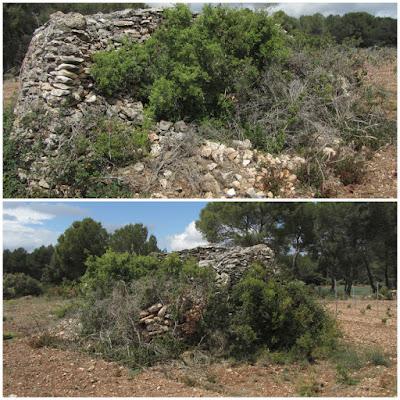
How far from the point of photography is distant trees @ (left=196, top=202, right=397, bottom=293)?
14453 millimetres

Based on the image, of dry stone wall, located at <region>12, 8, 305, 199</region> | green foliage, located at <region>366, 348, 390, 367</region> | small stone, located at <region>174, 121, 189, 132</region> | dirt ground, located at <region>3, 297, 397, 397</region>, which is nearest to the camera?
dirt ground, located at <region>3, 297, 397, 397</region>

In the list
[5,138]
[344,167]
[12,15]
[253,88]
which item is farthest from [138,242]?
[12,15]

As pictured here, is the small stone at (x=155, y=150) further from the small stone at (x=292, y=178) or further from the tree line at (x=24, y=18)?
the tree line at (x=24, y=18)

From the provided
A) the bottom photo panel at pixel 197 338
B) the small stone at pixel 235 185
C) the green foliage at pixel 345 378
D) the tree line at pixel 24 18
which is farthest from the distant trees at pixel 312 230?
the tree line at pixel 24 18

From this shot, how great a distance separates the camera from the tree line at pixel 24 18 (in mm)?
18812

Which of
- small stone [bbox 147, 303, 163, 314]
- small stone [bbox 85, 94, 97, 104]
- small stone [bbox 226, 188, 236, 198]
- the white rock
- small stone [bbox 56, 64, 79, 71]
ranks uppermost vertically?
small stone [bbox 56, 64, 79, 71]

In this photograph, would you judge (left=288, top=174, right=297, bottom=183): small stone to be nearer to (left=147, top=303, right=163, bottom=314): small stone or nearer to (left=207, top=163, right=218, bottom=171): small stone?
(left=207, top=163, right=218, bottom=171): small stone

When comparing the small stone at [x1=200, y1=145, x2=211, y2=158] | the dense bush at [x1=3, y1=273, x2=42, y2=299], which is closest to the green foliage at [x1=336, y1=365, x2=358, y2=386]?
the small stone at [x1=200, y1=145, x2=211, y2=158]

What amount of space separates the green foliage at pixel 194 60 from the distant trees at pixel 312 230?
737 centimetres

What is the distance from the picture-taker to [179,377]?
5.02 metres

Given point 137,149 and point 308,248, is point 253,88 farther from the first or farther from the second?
point 308,248

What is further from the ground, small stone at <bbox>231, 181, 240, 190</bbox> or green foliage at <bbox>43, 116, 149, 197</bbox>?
green foliage at <bbox>43, 116, 149, 197</bbox>

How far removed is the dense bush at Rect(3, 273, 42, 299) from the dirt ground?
28.1ft

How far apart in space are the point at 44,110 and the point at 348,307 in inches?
418
